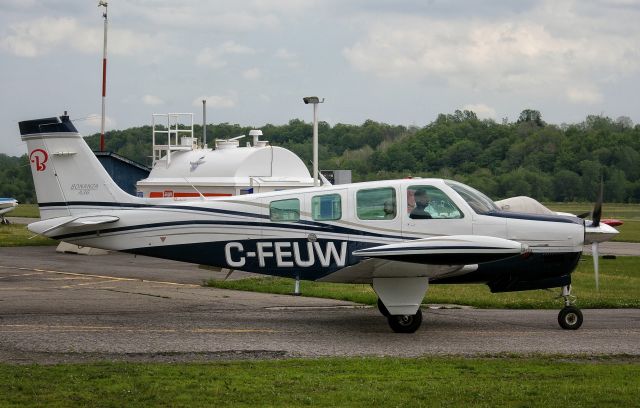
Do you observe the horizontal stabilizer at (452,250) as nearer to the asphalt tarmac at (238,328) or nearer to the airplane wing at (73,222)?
the asphalt tarmac at (238,328)

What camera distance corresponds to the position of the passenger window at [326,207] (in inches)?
619

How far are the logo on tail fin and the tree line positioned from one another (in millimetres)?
42983

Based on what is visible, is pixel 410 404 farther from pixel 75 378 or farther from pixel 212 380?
pixel 75 378

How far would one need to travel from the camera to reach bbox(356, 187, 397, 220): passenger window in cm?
1555

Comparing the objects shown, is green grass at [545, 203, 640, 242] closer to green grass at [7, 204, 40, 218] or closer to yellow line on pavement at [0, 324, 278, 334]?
green grass at [7, 204, 40, 218]

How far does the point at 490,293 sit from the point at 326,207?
699 centimetres

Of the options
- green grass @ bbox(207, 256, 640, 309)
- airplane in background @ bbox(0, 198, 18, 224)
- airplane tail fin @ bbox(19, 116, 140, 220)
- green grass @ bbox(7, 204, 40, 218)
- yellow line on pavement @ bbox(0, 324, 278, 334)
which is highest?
airplane tail fin @ bbox(19, 116, 140, 220)

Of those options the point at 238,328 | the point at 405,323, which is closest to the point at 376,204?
the point at 405,323

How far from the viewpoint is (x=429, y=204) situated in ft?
50.7

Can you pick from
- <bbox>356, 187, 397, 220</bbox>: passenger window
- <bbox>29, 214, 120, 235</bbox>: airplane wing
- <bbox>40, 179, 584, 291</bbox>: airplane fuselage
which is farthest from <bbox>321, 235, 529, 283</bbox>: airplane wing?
<bbox>29, 214, 120, 235</bbox>: airplane wing

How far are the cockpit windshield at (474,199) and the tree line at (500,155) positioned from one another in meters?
44.3

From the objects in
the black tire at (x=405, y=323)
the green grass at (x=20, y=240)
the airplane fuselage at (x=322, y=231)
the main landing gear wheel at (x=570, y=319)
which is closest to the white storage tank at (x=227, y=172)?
the green grass at (x=20, y=240)

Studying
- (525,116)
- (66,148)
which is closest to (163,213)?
(66,148)

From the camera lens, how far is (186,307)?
1814 cm
